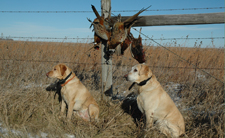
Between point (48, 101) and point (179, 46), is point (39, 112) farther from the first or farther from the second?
point (179, 46)

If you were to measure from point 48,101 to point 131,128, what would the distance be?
196cm

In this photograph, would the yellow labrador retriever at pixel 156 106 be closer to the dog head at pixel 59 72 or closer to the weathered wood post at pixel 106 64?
the weathered wood post at pixel 106 64

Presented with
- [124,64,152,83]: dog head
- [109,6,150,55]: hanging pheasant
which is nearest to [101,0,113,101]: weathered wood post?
[109,6,150,55]: hanging pheasant

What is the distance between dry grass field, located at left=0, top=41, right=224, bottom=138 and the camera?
2.77m

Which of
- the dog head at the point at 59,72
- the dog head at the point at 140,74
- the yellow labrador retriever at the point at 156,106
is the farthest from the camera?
the dog head at the point at 59,72

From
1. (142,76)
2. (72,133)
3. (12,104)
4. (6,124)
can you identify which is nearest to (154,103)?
(142,76)

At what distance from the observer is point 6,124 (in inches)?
111

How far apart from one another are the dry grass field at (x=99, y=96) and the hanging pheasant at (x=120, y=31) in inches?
45.3

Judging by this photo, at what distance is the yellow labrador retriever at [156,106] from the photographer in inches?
107

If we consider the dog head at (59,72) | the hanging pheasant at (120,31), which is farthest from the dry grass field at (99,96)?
the hanging pheasant at (120,31)

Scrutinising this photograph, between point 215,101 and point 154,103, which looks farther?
point 215,101

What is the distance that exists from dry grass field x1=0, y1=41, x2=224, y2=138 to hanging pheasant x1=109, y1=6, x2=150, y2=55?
3.78 feet

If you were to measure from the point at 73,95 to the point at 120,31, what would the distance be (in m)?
1.56

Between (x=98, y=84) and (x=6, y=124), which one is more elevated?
(x=98, y=84)
